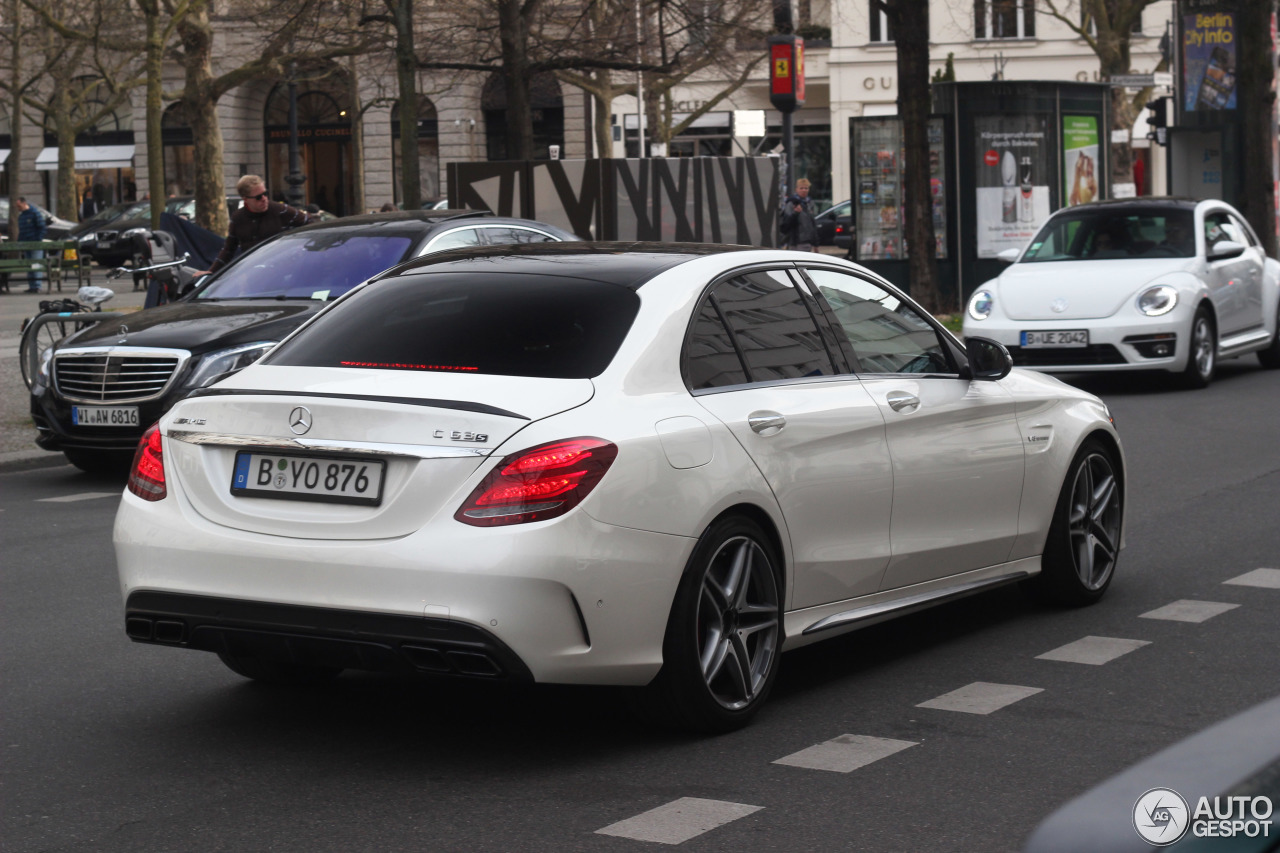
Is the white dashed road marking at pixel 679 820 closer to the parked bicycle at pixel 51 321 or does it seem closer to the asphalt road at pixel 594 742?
the asphalt road at pixel 594 742

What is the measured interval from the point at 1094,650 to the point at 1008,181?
1742 centimetres

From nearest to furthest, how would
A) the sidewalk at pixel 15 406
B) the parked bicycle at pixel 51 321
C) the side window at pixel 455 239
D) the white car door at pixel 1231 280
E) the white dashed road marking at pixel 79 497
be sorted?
the white dashed road marking at pixel 79 497 < the side window at pixel 455 239 < the sidewalk at pixel 15 406 < the parked bicycle at pixel 51 321 < the white car door at pixel 1231 280

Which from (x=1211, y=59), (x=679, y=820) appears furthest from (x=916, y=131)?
(x=679, y=820)

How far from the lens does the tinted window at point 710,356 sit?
5.28 m

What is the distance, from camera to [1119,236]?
16234mm

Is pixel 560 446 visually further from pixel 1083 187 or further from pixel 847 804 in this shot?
pixel 1083 187

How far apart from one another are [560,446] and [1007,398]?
246 centimetres

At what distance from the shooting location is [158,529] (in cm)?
503

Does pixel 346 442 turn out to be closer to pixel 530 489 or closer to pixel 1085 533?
pixel 530 489

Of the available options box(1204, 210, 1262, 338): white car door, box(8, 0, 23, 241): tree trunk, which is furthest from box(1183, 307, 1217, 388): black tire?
box(8, 0, 23, 241): tree trunk

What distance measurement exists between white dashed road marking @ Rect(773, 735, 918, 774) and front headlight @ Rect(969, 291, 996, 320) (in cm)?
1080

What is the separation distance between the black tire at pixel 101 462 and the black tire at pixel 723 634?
7.02 meters

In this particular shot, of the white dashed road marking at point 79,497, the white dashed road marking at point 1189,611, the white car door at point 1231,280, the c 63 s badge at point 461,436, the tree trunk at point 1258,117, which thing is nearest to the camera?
the c 63 s badge at point 461,436

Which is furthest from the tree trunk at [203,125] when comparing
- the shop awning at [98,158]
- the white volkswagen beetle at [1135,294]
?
the shop awning at [98,158]
